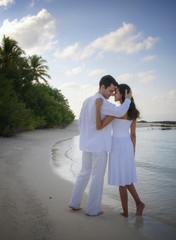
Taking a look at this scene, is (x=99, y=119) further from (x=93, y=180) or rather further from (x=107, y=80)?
(x=93, y=180)

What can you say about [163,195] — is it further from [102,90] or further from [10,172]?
[10,172]

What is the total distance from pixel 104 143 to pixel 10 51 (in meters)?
26.5

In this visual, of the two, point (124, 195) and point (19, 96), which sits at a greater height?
point (19, 96)

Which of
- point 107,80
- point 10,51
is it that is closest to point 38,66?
point 10,51

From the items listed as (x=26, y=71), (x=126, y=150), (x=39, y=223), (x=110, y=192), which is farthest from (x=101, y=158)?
(x=26, y=71)

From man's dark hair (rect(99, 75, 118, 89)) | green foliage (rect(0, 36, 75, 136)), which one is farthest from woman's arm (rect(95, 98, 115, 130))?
green foliage (rect(0, 36, 75, 136))

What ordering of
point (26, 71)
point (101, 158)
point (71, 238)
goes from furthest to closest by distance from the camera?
point (26, 71)
point (101, 158)
point (71, 238)

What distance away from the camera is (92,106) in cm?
309

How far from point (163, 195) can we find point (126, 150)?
7.90 ft

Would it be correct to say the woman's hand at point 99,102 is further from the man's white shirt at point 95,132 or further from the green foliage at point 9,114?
the green foliage at point 9,114

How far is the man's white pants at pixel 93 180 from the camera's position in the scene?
310 cm

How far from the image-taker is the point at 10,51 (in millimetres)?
25578

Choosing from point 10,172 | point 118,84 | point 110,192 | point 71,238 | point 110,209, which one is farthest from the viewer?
point 10,172

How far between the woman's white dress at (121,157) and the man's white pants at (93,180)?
0.16 meters
